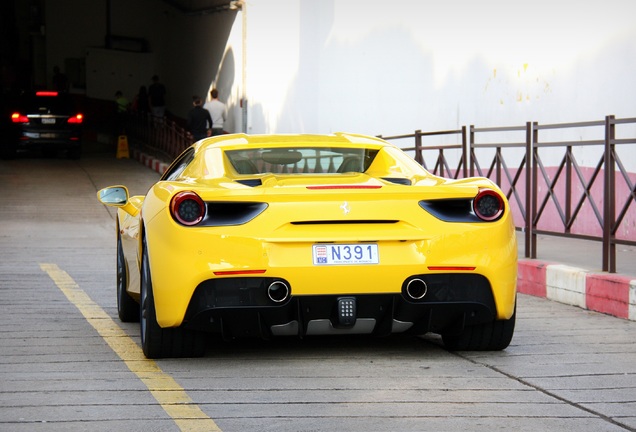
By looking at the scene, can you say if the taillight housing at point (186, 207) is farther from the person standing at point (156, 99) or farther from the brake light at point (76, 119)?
the person standing at point (156, 99)

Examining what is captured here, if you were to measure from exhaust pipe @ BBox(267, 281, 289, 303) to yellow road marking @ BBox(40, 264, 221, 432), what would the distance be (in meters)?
0.64

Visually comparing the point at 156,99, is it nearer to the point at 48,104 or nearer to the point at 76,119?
the point at 76,119

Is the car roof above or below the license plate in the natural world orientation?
above

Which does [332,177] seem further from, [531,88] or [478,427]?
[531,88]

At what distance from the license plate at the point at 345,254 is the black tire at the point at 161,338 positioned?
87cm

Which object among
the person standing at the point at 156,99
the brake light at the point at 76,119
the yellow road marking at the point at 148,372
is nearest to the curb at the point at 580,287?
the yellow road marking at the point at 148,372

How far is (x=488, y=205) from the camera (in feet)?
20.0

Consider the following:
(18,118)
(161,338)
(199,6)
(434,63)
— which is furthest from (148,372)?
(199,6)

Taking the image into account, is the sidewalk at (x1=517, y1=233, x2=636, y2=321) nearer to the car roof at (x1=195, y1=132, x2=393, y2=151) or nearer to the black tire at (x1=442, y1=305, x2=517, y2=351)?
the black tire at (x1=442, y1=305, x2=517, y2=351)

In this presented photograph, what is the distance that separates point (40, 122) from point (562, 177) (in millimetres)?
18739

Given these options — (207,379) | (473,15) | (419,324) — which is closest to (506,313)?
(419,324)

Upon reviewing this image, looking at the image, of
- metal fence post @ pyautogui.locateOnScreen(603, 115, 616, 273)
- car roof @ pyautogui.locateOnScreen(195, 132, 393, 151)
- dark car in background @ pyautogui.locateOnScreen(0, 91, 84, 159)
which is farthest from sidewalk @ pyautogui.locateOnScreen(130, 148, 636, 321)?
dark car in background @ pyautogui.locateOnScreen(0, 91, 84, 159)

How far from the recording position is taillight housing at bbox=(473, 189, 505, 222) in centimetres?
608

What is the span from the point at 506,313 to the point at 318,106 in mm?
16661
